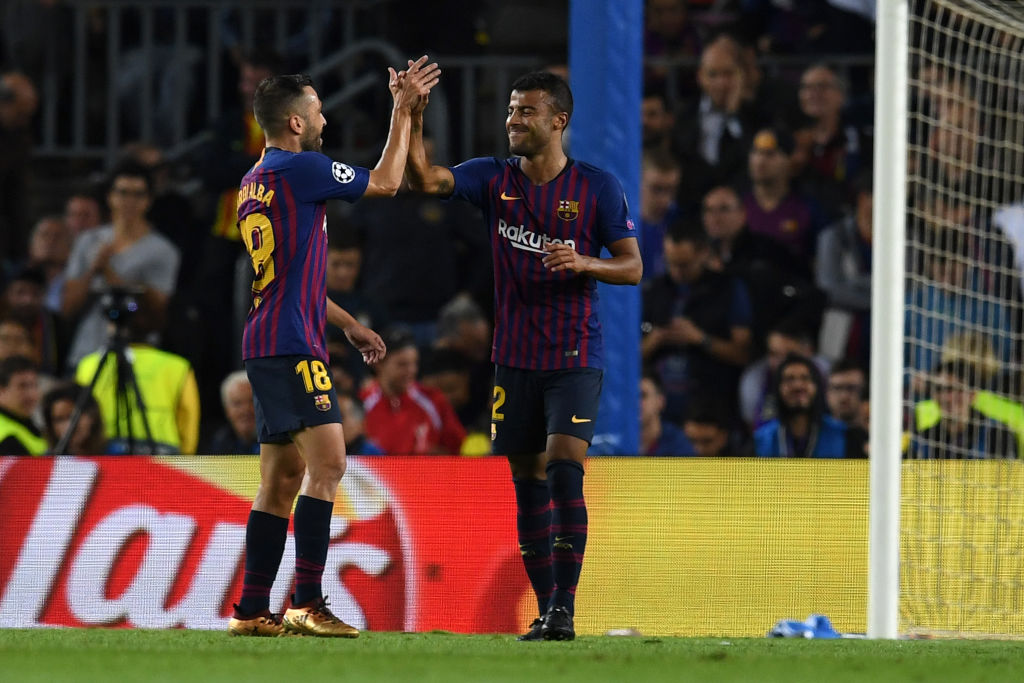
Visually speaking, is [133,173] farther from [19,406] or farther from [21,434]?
[21,434]

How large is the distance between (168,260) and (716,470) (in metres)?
4.36

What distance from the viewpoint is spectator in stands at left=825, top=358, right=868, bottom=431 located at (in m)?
8.50

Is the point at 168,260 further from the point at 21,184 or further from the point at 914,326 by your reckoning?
the point at 914,326

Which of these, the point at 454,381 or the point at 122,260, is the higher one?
the point at 122,260

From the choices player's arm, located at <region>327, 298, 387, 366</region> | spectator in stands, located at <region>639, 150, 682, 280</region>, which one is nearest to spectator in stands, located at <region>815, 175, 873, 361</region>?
spectator in stands, located at <region>639, 150, 682, 280</region>

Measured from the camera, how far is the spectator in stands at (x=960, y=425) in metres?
7.49

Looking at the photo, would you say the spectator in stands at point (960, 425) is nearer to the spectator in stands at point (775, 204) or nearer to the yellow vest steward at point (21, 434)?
the spectator in stands at point (775, 204)

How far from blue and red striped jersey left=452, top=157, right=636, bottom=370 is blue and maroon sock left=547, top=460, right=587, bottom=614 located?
1.28 ft

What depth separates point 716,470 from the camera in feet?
21.2

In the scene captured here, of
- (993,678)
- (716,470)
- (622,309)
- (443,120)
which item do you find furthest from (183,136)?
(993,678)

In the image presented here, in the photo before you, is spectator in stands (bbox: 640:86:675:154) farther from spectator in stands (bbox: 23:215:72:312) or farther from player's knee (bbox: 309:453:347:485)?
player's knee (bbox: 309:453:347:485)

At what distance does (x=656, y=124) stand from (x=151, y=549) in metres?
4.80

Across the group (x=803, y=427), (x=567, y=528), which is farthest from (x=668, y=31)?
(x=567, y=528)

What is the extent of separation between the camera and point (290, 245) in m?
5.32
